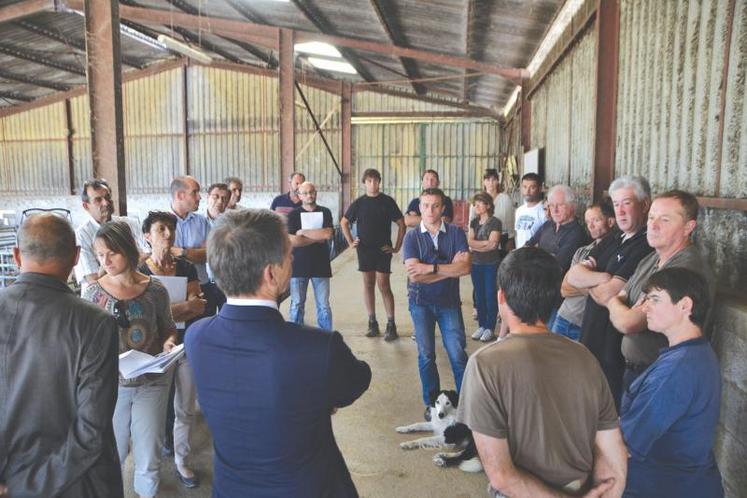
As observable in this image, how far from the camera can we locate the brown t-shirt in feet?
4.79

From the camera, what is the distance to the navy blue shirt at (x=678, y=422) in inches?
68.9

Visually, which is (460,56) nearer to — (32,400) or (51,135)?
(32,400)

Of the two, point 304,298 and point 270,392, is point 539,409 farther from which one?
point 304,298

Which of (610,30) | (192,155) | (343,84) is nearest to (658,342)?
(610,30)

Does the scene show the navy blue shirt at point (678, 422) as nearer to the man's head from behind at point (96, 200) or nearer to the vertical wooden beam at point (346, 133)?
the man's head from behind at point (96, 200)

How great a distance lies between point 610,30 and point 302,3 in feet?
17.6

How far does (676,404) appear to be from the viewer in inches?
68.6

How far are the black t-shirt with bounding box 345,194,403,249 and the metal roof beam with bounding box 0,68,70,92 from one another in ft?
45.8

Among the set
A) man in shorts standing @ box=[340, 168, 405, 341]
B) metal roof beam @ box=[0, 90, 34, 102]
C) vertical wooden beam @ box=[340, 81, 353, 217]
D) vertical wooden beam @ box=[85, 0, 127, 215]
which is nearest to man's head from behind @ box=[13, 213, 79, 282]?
vertical wooden beam @ box=[85, 0, 127, 215]

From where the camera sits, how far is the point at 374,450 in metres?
3.32

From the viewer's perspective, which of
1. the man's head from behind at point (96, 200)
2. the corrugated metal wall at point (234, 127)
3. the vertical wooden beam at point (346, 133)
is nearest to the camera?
the man's head from behind at point (96, 200)

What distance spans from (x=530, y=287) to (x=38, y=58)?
16.2 m

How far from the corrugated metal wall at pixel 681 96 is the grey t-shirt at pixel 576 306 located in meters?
0.72

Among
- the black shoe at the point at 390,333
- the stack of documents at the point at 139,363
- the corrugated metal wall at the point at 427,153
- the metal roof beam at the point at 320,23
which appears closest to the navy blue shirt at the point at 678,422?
the stack of documents at the point at 139,363
